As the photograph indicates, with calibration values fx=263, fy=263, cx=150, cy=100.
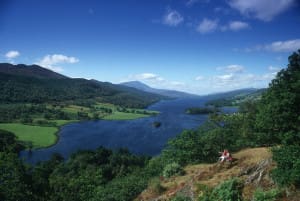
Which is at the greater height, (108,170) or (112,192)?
(112,192)

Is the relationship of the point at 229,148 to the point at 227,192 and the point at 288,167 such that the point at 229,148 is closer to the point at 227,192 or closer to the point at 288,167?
the point at 227,192

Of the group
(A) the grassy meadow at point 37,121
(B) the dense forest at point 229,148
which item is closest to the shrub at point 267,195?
(B) the dense forest at point 229,148

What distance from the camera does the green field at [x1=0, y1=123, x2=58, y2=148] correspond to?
112m

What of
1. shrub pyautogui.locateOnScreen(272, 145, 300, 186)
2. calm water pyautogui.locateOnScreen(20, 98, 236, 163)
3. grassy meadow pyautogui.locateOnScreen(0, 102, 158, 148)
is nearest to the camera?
shrub pyautogui.locateOnScreen(272, 145, 300, 186)

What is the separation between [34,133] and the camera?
408 ft

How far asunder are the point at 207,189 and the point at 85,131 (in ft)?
414

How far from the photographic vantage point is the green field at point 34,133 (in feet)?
367

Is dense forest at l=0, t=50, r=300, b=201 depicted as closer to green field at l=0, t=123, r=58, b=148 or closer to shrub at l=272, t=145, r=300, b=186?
shrub at l=272, t=145, r=300, b=186

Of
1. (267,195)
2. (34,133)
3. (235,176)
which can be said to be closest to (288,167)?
(267,195)

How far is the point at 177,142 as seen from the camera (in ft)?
115

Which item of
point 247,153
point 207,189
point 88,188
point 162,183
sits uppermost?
point 247,153

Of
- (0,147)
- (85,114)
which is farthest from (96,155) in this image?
(85,114)

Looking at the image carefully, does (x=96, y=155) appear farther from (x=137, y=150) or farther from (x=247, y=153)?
(x=247, y=153)

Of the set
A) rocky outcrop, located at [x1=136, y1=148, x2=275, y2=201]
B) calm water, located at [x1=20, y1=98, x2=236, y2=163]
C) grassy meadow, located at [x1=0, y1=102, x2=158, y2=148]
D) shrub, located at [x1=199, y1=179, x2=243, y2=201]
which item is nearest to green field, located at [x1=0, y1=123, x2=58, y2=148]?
grassy meadow, located at [x1=0, y1=102, x2=158, y2=148]
